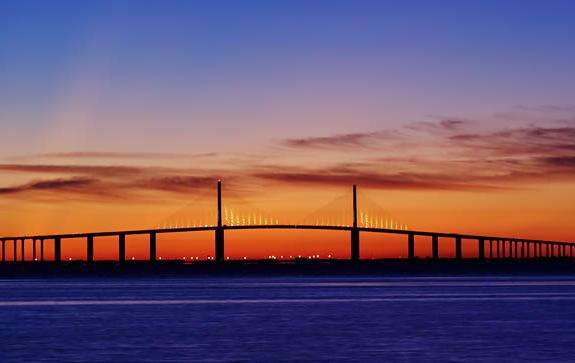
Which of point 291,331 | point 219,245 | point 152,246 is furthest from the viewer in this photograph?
point 152,246

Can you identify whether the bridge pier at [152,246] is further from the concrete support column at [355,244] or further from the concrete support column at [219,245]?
the concrete support column at [355,244]

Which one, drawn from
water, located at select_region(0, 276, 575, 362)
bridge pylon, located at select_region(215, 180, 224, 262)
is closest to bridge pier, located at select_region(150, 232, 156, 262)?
bridge pylon, located at select_region(215, 180, 224, 262)

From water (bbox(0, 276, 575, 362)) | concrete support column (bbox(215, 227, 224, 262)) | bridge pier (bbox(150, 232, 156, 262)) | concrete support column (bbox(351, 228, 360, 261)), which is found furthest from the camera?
bridge pier (bbox(150, 232, 156, 262))

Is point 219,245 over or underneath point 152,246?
over

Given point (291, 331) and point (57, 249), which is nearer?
point (291, 331)

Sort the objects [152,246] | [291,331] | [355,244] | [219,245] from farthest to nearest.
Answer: [152,246]
[355,244]
[219,245]
[291,331]

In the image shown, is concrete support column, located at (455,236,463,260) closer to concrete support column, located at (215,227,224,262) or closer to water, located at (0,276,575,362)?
concrete support column, located at (215,227,224,262)

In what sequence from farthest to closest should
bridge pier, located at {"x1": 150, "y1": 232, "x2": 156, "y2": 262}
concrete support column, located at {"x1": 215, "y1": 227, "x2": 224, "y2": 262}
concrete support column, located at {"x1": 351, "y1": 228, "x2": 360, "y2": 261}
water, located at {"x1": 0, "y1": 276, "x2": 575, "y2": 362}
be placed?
bridge pier, located at {"x1": 150, "y1": 232, "x2": 156, "y2": 262}, concrete support column, located at {"x1": 351, "y1": 228, "x2": 360, "y2": 261}, concrete support column, located at {"x1": 215, "y1": 227, "x2": 224, "y2": 262}, water, located at {"x1": 0, "y1": 276, "x2": 575, "y2": 362}

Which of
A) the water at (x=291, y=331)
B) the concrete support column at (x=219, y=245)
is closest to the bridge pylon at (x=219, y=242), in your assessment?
the concrete support column at (x=219, y=245)

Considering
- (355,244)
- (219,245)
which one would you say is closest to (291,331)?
(219,245)

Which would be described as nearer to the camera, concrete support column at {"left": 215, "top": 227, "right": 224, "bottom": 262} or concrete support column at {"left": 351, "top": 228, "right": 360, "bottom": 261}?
concrete support column at {"left": 215, "top": 227, "right": 224, "bottom": 262}

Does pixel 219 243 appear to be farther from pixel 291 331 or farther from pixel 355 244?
pixel 291 331
